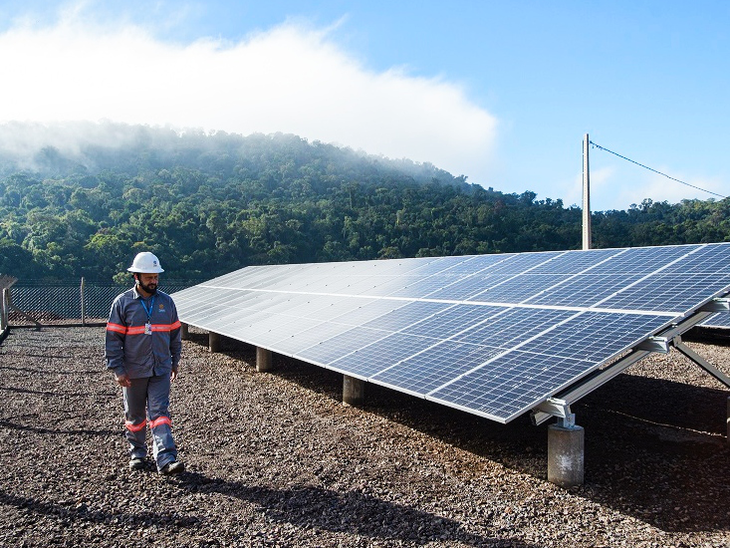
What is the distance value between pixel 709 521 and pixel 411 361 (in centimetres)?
369

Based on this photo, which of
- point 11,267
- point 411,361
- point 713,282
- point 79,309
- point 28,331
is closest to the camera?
point 713,282

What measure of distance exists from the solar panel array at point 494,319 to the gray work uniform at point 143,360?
2.51 meters

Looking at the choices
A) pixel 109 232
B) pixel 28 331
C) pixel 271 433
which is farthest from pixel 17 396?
pixel 109 232

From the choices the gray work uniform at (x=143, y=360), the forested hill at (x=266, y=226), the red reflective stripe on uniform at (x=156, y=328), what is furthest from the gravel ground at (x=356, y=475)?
the forested hill at (x=266, y=226)

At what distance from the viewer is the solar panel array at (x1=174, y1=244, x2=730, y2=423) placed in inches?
251

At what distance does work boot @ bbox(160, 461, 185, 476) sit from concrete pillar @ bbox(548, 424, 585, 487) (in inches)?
152

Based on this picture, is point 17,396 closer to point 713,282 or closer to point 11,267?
point 713,282

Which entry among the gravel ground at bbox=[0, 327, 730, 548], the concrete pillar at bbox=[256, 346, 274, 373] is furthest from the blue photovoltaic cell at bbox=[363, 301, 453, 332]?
the concrete pillar at bbox=[256, 346, 274, 373]

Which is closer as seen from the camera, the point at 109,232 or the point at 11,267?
the point at 11,267

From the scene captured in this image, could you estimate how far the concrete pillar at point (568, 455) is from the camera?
5.94 m

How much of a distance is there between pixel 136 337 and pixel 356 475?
110 inches

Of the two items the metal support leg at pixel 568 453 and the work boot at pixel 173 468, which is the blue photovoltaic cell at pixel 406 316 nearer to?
the metal support leg at pixel 568 453

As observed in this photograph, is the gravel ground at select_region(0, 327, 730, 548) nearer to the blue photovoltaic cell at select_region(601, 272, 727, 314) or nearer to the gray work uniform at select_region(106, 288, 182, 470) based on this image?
the gray work uniform at select_region(106, 288, 182, 470)

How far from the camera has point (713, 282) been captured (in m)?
7.29
